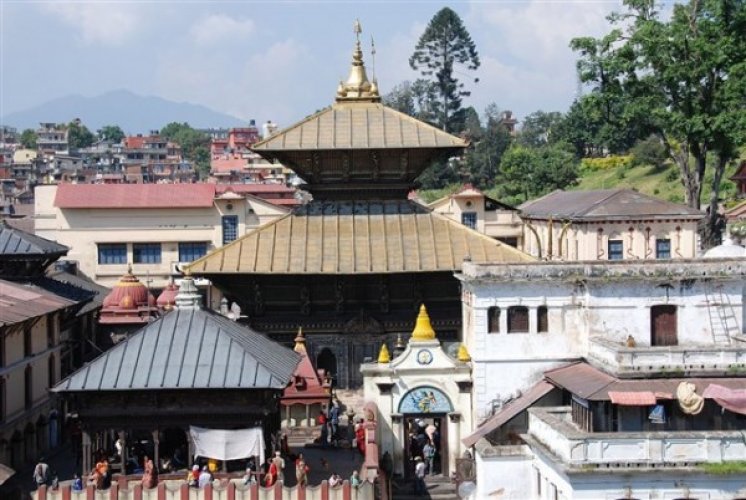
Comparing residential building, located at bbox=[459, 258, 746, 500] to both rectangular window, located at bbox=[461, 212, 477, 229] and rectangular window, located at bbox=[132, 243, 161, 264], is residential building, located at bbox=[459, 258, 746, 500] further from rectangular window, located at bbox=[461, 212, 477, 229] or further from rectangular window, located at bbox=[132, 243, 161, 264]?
rectangular window, located at bbox=[132, 243, 161, 264]

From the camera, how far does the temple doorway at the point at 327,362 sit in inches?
1626

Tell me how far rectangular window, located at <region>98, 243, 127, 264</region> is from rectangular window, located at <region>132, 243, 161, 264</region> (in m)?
0.58

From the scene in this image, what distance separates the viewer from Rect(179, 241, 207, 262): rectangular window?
7756cm

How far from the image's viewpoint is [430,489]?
3441 centimetres

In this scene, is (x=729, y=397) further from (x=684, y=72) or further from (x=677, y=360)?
(x=684, y=72)

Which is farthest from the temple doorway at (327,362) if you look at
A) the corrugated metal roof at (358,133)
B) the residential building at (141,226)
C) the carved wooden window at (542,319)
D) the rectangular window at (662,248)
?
the residential building at (141,226)

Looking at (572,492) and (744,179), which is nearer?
(572,492)

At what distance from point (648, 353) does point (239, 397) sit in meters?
9.72

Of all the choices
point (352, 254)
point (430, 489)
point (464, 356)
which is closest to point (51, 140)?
point (352, 254)

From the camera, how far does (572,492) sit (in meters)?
28.7

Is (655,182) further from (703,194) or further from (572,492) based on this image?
(572,492)

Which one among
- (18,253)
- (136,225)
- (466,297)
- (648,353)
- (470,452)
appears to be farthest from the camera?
(136,225)

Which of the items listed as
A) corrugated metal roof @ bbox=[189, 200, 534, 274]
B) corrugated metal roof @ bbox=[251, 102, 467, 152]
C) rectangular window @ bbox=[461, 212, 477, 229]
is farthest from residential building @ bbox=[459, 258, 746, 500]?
rectangular window @ bbox=[461, 212, 477, 229]

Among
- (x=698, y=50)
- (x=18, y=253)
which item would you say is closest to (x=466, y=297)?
(x=18, y=253)
